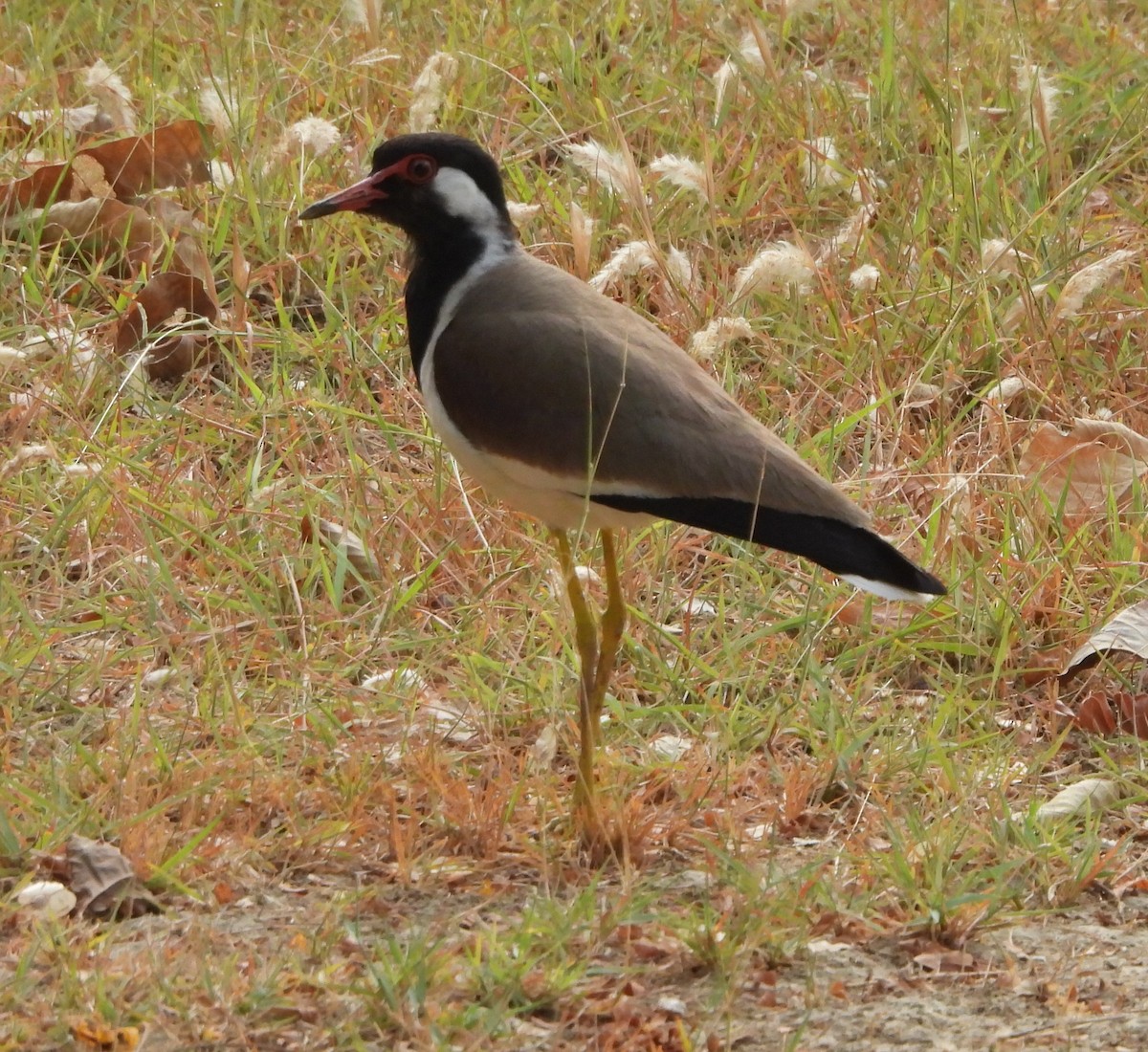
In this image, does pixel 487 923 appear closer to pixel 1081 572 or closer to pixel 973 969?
pixel 973 969

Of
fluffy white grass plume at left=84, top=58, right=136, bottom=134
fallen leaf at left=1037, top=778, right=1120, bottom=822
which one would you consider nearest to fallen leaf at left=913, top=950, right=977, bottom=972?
fallen leaf at left=1037, top=778, right=1120, bottom=822

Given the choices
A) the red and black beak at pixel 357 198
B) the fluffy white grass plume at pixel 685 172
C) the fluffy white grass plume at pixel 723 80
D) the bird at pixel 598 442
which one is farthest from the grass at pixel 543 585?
the red and black beak at pixel 357 198

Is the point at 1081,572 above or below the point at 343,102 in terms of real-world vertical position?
below

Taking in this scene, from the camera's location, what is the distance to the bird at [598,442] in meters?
3.37

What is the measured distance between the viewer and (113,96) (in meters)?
5.68

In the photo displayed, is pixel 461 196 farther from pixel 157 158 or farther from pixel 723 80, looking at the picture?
pixel 157 158

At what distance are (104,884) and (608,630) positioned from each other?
3.50ft

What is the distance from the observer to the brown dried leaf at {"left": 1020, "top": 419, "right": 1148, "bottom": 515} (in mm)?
4570

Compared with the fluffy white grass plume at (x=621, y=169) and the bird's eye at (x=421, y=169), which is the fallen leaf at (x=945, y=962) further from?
the fluffy white grass plume at (x=621, y=169)

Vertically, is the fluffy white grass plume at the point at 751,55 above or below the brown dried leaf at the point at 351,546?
above

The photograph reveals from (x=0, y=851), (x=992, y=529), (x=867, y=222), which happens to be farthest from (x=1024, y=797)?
(x=867, y=222)

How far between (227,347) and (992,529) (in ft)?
7.03

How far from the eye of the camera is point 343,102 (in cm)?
606

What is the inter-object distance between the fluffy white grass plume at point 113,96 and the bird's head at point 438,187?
2.05 metres
